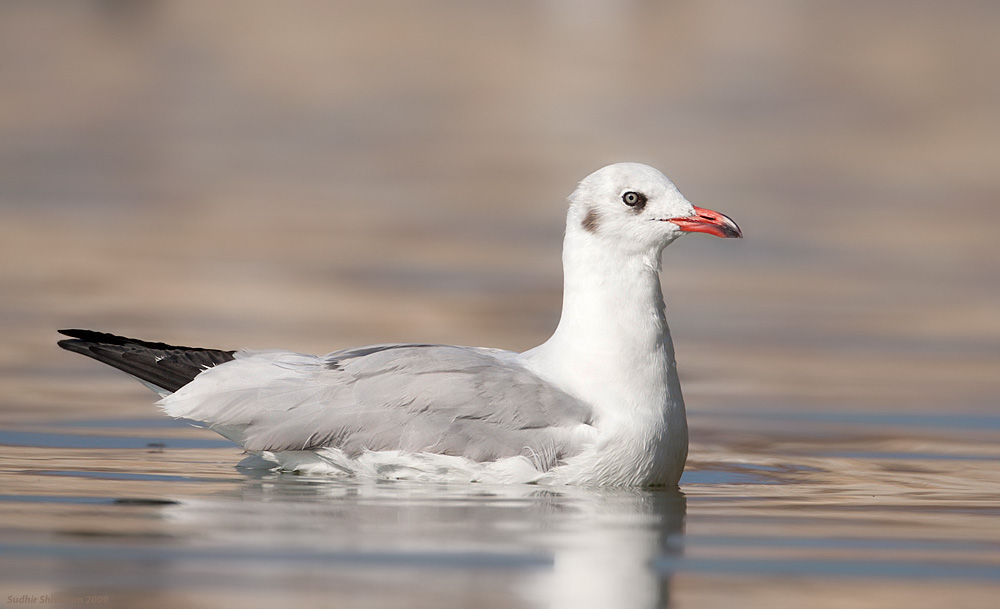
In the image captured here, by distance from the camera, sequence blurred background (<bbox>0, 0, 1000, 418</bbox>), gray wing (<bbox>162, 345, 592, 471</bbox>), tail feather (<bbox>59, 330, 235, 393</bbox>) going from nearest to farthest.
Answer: gray wing (<bbox>162, 345, 592, 471</bbox>), tail feather (<bbox>59, 330, 235, 393</bbox>), blurred background (<bbox>0, 0, 1000, 418</bbox>)

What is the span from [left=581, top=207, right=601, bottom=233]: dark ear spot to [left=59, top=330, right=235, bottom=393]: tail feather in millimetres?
1732

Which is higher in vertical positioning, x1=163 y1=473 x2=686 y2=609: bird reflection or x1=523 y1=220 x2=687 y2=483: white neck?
x1=523 y1=220 x2=687 y2=483: white neck

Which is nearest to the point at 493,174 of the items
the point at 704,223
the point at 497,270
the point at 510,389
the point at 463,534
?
the point at 497,270

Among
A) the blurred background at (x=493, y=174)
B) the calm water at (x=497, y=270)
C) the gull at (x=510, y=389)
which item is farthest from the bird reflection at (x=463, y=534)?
the blurred background at (x=493, y=174)

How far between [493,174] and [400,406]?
1515 centimetres

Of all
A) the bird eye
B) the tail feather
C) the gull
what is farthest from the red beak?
the tail feather

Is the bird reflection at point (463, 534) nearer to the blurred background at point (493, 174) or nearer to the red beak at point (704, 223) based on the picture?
the red beak at point (704, 223)

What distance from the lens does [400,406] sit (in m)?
7.73

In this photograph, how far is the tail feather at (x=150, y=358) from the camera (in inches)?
320

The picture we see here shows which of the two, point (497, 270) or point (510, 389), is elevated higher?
point (497, 270)

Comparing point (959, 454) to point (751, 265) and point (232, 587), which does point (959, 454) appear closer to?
point (232, 587)

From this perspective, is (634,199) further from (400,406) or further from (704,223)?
(400,406)

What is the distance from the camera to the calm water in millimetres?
6152

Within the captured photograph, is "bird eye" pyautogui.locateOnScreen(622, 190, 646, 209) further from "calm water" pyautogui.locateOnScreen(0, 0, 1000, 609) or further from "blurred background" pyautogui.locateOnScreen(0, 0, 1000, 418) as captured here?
"blurred background" pyautogui.locateOnScreen(0, 0, 1000, 418)
